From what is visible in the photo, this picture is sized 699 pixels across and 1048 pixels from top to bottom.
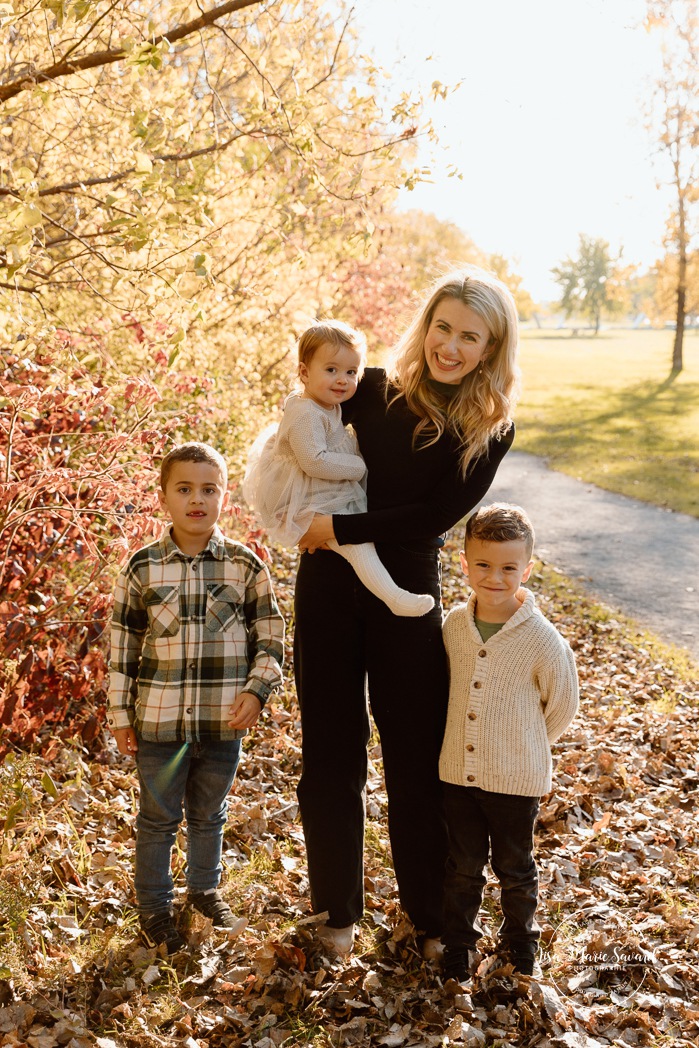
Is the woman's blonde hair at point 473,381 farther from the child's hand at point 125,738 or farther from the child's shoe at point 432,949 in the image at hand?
the child's shoe at point 432,949

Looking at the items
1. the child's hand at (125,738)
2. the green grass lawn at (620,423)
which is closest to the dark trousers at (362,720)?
the child's hand at (125,738)

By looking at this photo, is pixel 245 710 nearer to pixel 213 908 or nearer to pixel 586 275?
pixel 213 908

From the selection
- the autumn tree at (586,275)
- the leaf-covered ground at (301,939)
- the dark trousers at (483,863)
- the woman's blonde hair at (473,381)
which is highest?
the autumn tree at (586,275)

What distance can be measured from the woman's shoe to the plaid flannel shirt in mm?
820

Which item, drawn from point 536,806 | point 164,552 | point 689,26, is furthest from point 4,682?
point 689,26

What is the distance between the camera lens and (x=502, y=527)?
3.14m

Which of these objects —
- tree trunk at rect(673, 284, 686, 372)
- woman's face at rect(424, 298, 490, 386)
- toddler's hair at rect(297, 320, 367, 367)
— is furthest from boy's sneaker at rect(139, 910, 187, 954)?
tree trunk at rect(673, 284, 686, 372)

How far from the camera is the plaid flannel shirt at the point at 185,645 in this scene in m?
3.34

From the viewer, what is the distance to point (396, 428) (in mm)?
3248

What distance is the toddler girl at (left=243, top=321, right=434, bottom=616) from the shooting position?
313 cm

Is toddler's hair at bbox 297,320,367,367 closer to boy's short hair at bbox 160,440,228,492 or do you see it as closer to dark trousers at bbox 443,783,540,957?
boy's short hair at bbox 160,440,228,492

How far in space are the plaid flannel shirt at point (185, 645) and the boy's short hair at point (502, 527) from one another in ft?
2.68

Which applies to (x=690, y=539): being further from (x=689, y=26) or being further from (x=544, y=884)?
(x=689, y=26)

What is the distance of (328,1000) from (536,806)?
3.34 ft
